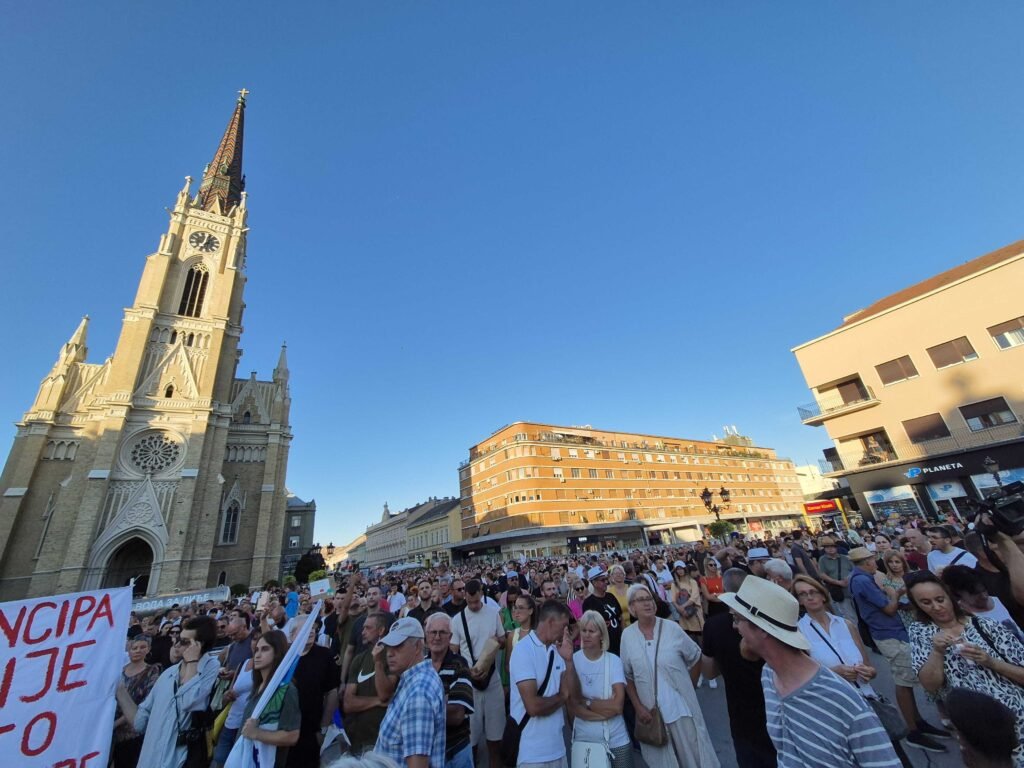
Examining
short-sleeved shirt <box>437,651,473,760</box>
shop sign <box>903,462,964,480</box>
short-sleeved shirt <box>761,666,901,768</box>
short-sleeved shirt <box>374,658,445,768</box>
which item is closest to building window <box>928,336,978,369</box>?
shop sign <box>903,462,964,480</box>

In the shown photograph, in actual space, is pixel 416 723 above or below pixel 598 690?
above

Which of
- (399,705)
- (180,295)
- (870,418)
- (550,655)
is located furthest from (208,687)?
(180,295)

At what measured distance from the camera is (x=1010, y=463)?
16172 millimetres

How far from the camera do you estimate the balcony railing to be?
1688 centimetres

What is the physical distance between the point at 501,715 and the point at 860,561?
15.9ft

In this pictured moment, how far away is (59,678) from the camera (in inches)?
115

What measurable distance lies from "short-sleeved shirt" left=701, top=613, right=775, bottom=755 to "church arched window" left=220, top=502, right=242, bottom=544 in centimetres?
3308

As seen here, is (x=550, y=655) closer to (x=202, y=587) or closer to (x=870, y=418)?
(x=870, y=418)

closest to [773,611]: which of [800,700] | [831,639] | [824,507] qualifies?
[800,700]

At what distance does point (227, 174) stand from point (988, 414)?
195 feet

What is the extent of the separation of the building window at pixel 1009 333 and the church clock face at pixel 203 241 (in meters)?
50.2

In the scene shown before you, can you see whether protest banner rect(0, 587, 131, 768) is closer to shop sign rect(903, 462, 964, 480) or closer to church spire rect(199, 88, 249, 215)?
shop sign rect(903, 462, 964, 480)

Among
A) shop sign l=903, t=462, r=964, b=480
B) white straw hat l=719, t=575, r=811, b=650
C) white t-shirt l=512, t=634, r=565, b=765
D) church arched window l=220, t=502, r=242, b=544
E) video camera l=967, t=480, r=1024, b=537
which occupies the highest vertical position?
church arched window l=220, t=502, r=242, b=544

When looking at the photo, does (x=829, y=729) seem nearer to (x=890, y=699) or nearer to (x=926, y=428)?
(x=890, y=699)
